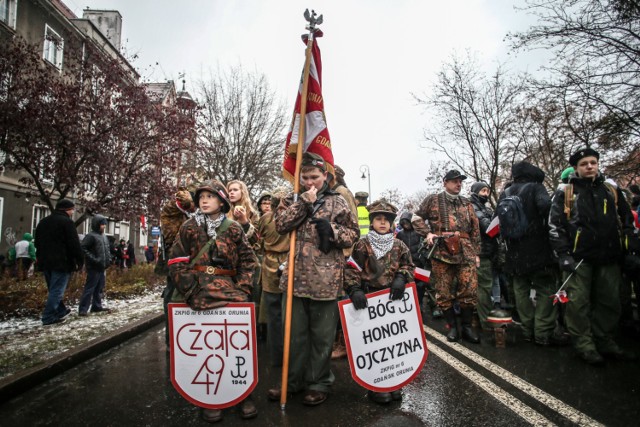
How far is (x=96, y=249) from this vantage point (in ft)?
24.7

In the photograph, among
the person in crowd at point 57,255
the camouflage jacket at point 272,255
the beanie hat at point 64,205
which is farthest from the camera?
the beanie hat at point 64,205

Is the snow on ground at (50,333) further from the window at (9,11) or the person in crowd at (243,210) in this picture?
the window at (9,11)

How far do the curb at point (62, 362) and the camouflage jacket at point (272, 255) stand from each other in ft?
7.37

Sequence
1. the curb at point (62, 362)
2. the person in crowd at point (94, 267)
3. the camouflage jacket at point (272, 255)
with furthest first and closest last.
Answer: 1. the person in crowd at point (94, 267)
2. the camouflage jacket at point (272, 255)
3. the curb at point (62, 362)

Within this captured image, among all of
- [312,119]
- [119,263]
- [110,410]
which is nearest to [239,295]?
[110,410]

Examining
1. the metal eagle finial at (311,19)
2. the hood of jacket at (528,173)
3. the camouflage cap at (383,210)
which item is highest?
the metal eagle finial at (311,19)

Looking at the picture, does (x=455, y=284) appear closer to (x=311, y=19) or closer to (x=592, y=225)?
(x=592, y=225)

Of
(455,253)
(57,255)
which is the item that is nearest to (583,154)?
(455,253)

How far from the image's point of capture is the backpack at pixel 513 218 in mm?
4688

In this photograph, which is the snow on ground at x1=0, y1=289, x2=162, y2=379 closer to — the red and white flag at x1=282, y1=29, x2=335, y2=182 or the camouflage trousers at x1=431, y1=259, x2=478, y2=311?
the red and white flag at x1=282, y1=29, x2=335, y2=182

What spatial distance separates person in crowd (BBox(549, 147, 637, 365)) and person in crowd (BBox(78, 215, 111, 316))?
7.50 m

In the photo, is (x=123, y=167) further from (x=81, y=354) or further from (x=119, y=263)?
(x=119, y=263)

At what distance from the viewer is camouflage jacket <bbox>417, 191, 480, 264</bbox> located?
15.5 feet

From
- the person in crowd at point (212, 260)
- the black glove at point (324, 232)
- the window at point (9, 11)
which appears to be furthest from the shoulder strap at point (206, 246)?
the window at point (9, 11)
